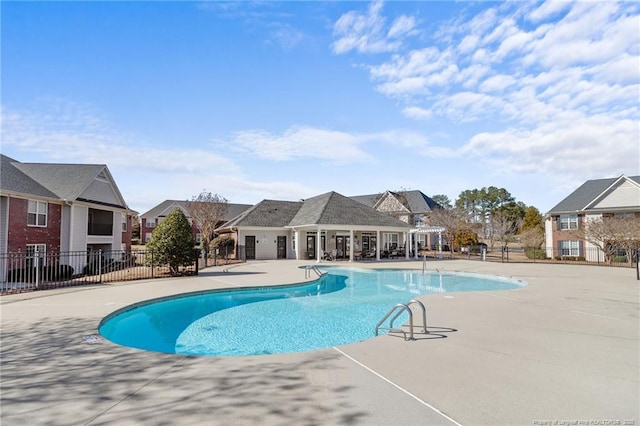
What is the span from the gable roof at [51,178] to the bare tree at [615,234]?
34568mm

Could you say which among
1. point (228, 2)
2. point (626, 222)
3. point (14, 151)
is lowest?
point (626, 222)

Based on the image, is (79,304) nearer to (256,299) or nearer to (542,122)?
(256,299)

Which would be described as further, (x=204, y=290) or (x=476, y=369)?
(x=204, y=290)

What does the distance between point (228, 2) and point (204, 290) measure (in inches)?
402

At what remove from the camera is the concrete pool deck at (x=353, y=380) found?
3533 mm

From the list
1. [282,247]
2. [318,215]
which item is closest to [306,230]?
[318,215]

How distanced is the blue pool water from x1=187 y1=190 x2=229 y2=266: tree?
72.3 feet

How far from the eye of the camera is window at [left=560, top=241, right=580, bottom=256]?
96.4 ft

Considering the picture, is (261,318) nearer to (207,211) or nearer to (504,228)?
(207,211)

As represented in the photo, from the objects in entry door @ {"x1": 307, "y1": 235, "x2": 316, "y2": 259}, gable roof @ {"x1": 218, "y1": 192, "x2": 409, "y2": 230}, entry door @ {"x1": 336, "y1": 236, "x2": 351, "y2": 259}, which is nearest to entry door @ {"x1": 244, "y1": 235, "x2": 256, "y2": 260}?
gable roof @ {"x1": 218, "y1": 192, "x2": 409, "y2": 230}

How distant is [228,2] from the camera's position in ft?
36.9

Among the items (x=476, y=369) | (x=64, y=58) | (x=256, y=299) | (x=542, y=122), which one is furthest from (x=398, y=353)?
(x=542, y=122)

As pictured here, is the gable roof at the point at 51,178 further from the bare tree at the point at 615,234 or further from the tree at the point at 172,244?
the bare tree at the point at 615,234

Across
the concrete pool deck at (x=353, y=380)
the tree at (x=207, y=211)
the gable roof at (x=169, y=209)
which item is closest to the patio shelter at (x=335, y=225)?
the tree at (x=207, y=211)
